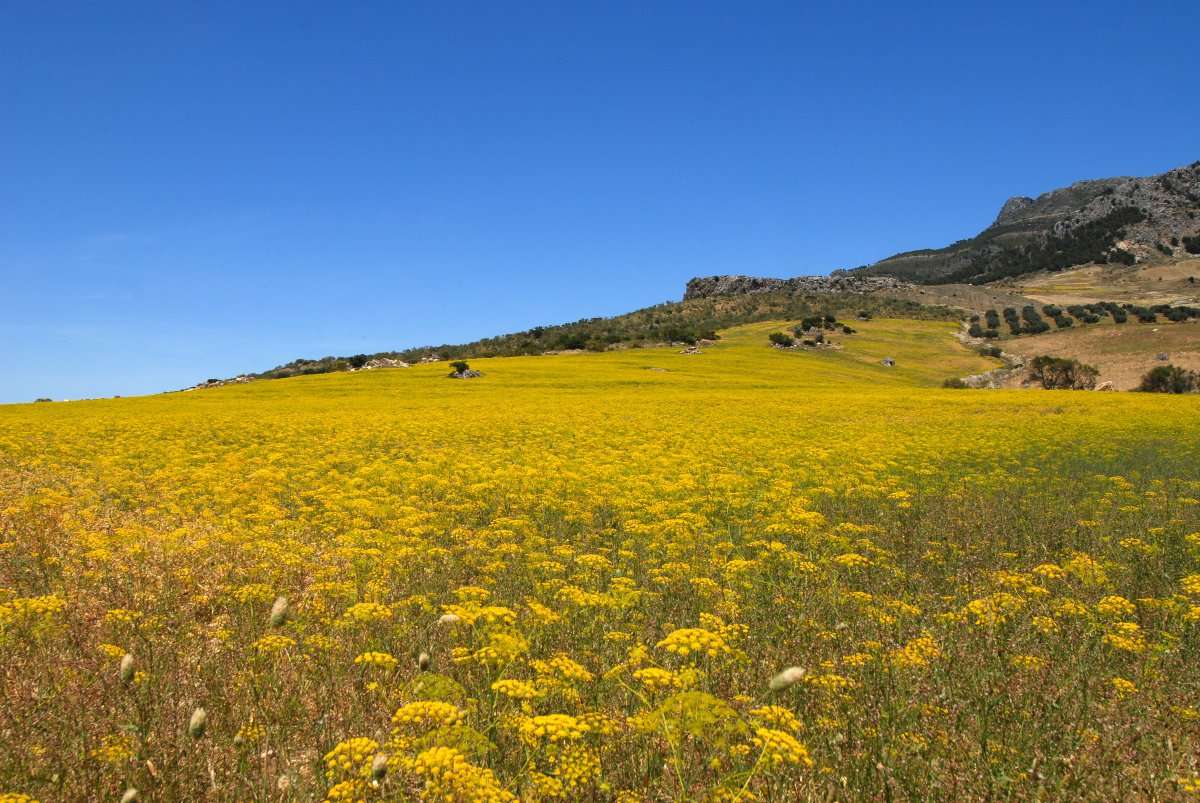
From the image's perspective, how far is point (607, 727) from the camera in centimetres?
427

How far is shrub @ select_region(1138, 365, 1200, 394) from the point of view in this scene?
50.6 metres

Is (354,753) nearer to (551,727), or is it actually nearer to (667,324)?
(551,727)

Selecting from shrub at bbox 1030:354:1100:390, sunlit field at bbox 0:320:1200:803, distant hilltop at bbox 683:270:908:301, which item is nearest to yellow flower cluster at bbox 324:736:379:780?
sunlit field at bbox 0:320:1200:803

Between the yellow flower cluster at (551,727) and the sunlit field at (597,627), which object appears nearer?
the yellow flower cluster at (551,727)

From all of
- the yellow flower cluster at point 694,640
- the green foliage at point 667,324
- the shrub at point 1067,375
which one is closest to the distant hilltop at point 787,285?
the green foliage at point 667,324

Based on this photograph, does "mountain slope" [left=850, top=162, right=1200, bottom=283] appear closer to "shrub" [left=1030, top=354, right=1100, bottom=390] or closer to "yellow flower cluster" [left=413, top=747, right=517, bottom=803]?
"shrub" [left=1030, top=354, right=1100, bottom=390]

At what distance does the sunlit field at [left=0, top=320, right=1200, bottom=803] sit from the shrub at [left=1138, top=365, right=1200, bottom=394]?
4165 centimetres

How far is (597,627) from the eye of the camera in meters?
6.93

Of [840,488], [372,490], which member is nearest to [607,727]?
[372,490]

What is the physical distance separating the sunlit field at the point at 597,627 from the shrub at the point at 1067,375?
42.6 metres

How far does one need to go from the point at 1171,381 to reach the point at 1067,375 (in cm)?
675

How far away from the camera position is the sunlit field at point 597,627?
4215 millimetres

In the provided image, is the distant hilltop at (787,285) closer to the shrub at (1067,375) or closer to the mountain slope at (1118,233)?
the mountain slope at (1118,233)

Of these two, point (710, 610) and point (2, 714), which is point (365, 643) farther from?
point (710, 610)
